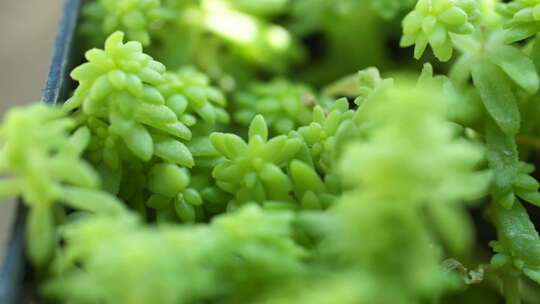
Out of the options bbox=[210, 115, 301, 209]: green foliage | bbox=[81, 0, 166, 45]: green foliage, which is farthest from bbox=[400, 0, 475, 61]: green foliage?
bbox=[81, 0, 166, 45]: green foliage

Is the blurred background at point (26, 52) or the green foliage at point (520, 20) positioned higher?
the green foliage at point (520, 20)

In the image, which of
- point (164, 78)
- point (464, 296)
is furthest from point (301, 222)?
point (464, 296)

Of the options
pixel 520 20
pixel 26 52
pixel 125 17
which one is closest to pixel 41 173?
pixel 125 17

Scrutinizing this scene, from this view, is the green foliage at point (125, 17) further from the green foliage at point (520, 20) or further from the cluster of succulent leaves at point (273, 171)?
the green foliage at point (520, 20)

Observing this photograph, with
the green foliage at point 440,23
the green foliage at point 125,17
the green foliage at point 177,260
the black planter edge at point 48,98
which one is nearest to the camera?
the green foliage at point 177,260

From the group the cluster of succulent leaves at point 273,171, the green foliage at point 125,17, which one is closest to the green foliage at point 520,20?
the cluster of succulent leaves at point 273,171

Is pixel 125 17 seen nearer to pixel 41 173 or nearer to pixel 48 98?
pixel 48 98

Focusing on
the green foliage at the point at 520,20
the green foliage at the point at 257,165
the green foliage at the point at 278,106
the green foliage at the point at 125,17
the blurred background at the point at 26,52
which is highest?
the green foliage at the point at 520,20
